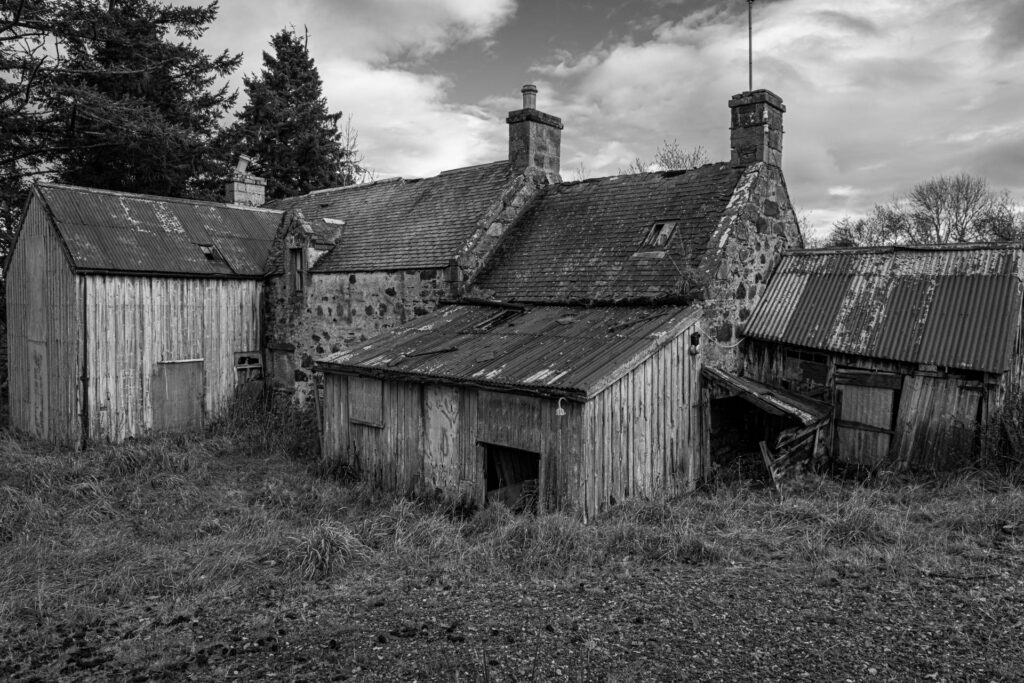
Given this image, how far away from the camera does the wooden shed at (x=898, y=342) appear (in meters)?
11.3

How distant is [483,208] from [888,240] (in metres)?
28.3

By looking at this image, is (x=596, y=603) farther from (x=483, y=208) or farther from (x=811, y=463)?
(x=483, y=208)

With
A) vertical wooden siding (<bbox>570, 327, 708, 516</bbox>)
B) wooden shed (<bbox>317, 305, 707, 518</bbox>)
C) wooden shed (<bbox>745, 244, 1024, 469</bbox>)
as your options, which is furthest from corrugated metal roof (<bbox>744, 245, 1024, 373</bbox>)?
wooden shed (<bbox>317, 305, 707, 518</bbox>)

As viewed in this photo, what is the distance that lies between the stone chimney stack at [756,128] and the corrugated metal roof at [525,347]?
4.28 m

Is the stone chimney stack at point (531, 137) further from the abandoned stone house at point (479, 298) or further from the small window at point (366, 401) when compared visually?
the small window at point (366, 401)

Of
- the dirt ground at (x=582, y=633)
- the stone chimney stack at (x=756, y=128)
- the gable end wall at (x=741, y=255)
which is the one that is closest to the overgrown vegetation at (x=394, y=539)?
the dirt ground at (x=582, y=633)

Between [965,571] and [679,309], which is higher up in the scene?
[679,309]

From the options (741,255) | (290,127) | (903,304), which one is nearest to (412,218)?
(741,255)

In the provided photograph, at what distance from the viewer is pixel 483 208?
53.1ft

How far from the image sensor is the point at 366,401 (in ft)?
41.5

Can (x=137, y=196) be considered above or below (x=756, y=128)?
below

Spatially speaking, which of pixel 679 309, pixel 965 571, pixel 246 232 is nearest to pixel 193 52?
pixel 246 232

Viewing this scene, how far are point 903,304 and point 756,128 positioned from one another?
4.42 meters

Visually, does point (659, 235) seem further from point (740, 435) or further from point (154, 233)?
point (154, 233)
